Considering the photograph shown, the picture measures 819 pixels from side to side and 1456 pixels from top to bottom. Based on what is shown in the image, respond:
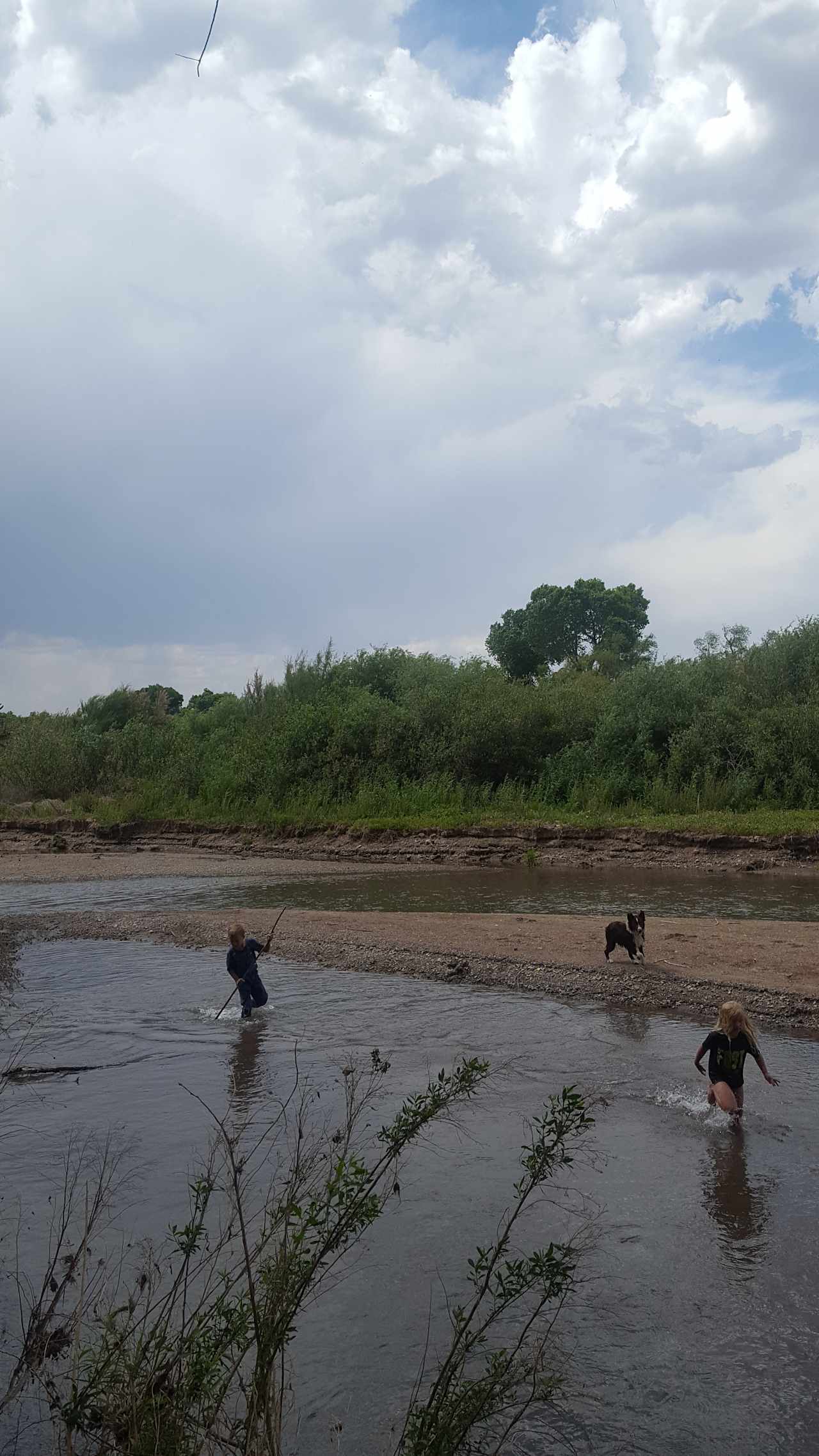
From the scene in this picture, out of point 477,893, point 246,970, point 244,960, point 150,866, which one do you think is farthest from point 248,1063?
point 150,866

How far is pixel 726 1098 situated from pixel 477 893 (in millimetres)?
14587

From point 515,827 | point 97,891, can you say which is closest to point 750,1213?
point 97,891

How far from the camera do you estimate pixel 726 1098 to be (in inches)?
315

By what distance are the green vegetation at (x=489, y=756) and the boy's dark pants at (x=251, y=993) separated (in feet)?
62.0

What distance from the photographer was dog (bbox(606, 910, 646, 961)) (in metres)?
12.9

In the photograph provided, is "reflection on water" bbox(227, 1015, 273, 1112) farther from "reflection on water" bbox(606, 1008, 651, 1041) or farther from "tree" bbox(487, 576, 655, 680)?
"tree" bbox(487, 576, 655, 680)

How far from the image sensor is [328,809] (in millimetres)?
35125

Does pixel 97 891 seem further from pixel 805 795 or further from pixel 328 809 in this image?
pixel 805 795

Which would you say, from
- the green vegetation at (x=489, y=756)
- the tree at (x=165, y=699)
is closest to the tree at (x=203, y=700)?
the tree at (x=165, y=699)

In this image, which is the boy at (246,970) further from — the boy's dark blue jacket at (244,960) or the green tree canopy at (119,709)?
the green tree canopy at (119,709)

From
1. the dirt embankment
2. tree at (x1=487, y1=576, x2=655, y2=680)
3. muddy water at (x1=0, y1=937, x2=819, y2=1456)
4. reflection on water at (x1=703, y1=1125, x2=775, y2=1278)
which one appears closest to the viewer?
muddy water at (x1=0, y1=937, x2=819, y2=1456)

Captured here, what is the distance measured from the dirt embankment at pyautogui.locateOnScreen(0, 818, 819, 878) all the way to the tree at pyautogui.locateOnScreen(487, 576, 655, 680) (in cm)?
3936

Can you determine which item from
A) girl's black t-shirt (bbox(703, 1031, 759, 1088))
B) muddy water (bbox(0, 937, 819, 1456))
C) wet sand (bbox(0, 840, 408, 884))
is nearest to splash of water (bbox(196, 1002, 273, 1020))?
muddy water (bbox(0, 937, 819, 1456))

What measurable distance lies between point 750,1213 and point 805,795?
83.7 ft
